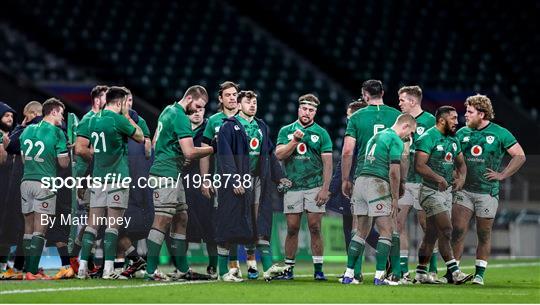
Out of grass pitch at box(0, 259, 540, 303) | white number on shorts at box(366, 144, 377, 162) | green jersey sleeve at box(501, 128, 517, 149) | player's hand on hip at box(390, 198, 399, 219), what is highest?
green jersey sleeve at box(501, 128, 517, 149)

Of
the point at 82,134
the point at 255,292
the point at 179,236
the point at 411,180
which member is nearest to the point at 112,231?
the point at 179,236

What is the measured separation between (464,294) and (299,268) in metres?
6.19

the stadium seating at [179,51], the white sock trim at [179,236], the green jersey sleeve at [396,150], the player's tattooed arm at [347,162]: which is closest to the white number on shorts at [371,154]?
the green jersey sleeve at [396,150]

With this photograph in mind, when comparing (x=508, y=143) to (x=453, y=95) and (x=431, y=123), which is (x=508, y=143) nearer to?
(x=431, y=123)

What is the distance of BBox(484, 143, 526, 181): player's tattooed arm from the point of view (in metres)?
12.4

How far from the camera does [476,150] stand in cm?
1247

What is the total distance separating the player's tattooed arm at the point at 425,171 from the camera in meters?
12.2

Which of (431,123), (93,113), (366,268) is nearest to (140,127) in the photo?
(93,113)

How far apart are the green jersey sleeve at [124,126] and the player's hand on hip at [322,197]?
6.92 feet

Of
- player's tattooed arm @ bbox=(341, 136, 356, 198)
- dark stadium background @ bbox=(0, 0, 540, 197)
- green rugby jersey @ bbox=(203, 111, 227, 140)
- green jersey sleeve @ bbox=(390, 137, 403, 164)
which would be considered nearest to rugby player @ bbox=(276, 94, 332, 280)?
player's tattooed arm @ bbox=(341, 136, 356, 198)

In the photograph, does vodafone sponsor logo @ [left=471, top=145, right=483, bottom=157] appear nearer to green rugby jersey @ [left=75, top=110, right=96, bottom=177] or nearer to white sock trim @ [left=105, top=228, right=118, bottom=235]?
white sock trim @ [left=105, top=228, right=118, bottom=235]

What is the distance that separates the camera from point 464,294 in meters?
10.6
